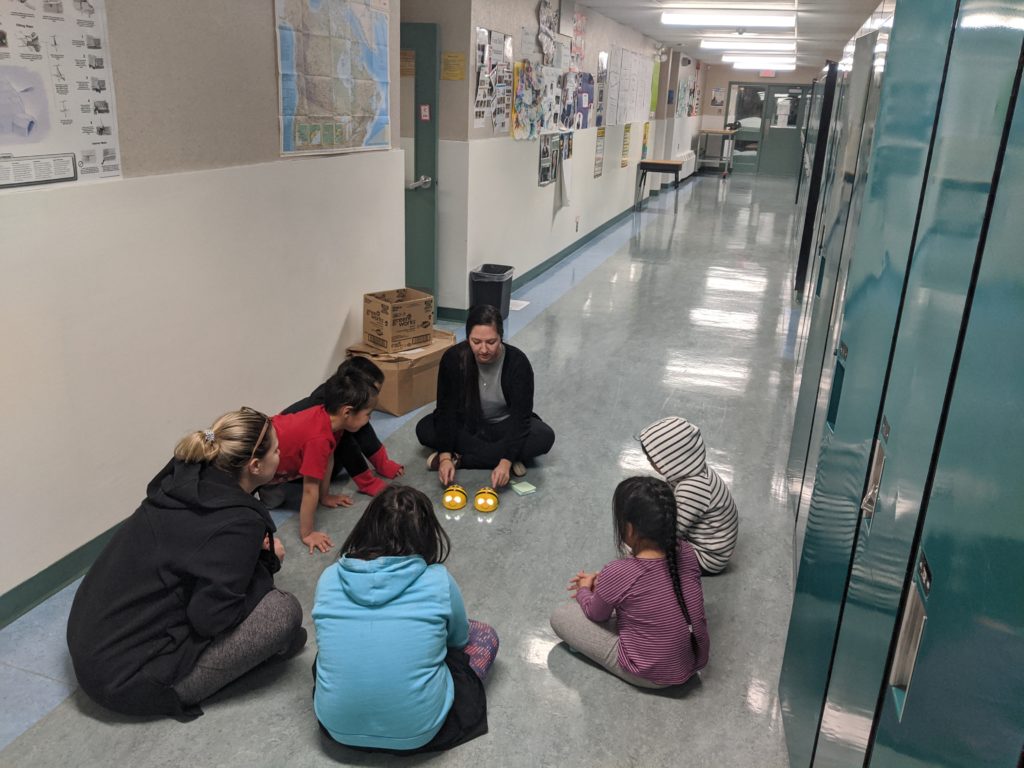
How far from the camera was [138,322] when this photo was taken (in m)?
3.01

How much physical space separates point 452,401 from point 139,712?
195 cm

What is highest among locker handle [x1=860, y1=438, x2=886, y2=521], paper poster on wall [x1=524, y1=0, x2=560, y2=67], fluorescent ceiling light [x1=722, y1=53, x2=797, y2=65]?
fluorescent ceiling light [x1=722, y1=53, x2=797, y2=65]

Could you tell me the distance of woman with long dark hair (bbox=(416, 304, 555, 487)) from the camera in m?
3.73

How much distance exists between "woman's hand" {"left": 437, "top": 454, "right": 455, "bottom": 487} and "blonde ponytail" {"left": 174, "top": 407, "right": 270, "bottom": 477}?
55.5 inches

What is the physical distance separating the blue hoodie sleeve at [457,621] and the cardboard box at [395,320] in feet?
8.01

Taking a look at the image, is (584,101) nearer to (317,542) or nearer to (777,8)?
(777,8)

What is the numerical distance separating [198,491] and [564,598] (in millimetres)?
1417

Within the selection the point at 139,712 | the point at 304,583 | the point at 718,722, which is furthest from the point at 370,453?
the point at 718,722

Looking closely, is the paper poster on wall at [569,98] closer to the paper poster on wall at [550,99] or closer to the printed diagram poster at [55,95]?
the paper poster on wall at [550,99]

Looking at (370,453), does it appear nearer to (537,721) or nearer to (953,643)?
(537,721)

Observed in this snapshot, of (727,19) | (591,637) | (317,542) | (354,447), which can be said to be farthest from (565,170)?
(591,637)

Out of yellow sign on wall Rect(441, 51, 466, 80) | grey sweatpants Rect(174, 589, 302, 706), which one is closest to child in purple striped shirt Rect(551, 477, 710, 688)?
grey sweatpants Rect(174, 589, 302, 706)

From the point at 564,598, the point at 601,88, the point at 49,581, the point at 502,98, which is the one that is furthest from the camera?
the point at 601,88

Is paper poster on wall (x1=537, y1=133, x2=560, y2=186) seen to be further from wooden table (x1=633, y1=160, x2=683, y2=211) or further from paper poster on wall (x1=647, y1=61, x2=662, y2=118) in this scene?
paper poster on wall (x1=647, y1=61, x2=662, y2=118)
